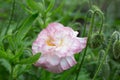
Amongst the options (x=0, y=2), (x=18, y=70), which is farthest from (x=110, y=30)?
(x=18, y=70)

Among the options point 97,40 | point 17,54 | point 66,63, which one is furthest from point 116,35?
point 17,54

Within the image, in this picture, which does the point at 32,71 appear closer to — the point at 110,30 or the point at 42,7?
the point at 42,7

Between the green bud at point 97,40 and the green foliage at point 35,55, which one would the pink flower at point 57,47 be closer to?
the green foliage at point 35,55

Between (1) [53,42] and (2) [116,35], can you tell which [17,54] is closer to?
(1) [53,42]

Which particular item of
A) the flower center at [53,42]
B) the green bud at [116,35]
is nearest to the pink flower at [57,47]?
the flower center at [53,42]

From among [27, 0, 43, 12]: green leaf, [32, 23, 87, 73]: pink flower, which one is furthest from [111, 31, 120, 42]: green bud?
[27, 0, 43, 12]: green leaf
